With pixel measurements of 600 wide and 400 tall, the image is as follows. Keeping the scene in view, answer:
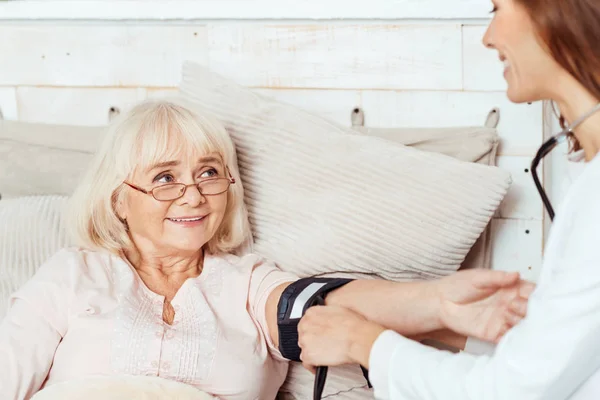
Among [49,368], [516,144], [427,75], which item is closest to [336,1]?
[427,75]

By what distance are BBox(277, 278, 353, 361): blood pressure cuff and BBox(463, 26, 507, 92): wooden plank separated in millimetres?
657

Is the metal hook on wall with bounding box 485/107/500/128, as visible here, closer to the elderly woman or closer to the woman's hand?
the elderly woman

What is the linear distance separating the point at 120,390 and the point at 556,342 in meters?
0.84

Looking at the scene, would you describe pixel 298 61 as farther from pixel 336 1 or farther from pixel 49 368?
pixel 49 368

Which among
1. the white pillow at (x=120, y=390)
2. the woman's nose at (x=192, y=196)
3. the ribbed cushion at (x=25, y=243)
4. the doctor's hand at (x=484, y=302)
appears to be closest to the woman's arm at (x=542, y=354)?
the doctor's hand at (x=484, y=302)

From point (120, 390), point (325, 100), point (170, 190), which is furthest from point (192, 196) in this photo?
point (325, 100)

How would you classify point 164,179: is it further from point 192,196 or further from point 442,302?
point 442,302

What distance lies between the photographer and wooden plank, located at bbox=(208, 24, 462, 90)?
6.56 ft

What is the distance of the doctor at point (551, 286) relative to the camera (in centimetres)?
109

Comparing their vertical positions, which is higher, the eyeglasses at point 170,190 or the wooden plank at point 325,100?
the wooden plank at point 325,100

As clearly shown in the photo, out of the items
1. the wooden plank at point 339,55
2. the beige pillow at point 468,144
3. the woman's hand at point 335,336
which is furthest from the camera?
the wooden plank at point 339,55

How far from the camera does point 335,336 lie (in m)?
1.46

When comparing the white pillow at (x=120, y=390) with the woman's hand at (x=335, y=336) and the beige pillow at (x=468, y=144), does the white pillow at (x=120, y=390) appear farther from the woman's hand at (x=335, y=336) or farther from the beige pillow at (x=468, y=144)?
the beige pillow at (x=468, y=144)

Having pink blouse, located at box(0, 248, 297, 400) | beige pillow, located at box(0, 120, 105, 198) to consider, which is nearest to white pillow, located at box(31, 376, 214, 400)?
pink blouse, located at box(0, 248, 297, 400)
